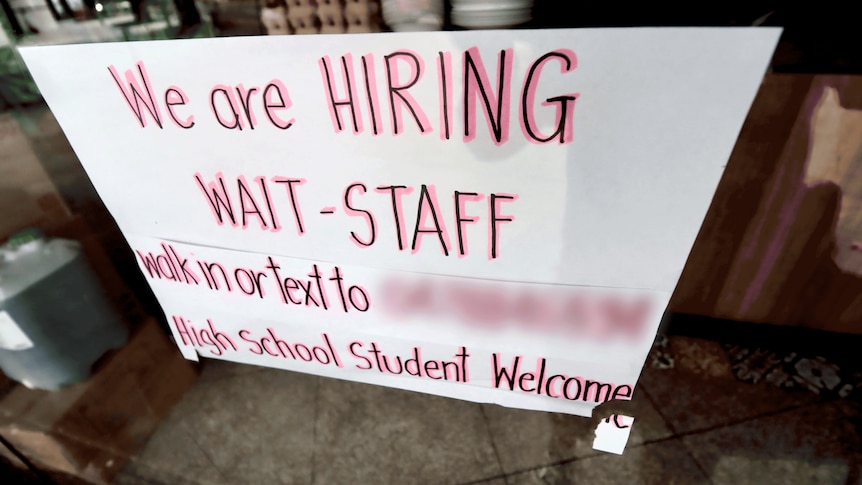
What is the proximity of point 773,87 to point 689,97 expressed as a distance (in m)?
0.90

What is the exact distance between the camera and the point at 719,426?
1.66m

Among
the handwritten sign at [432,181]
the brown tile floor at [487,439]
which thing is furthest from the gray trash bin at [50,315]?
the handwritten sign at [432,181]

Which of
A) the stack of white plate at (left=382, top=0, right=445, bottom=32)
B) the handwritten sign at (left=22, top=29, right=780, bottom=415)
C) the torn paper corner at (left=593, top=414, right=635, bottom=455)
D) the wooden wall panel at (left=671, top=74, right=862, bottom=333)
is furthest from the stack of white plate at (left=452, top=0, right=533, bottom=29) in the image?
the torn paper corner at (left=593, top=414, right=635, bottom=455)

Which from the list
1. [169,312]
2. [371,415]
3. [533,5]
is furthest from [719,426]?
[169,312]

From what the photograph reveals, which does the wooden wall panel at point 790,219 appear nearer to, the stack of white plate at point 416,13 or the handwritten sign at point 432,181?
the handwritten sign at point 432,181

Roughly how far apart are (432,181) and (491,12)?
38 centimetres

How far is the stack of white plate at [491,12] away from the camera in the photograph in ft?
2.89

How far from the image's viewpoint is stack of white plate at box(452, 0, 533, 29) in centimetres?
88

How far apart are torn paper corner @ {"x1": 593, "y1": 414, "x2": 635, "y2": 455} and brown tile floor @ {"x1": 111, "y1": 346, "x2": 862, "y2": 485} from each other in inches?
19.0

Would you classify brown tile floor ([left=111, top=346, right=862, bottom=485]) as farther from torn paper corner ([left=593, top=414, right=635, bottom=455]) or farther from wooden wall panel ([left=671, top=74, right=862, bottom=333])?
torn paper corner ([left=593, top=414, right=635, bottom=455])

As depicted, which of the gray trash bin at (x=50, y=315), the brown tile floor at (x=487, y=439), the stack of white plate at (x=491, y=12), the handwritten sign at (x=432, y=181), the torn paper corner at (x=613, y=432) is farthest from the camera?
the brown tile floor at (x=487, y=439)

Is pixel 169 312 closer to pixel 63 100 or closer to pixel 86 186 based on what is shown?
pixel 86 186

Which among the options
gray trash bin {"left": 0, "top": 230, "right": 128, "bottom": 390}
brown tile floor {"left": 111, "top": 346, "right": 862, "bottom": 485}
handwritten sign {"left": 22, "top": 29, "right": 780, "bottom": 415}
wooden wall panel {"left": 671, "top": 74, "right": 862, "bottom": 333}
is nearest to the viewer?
handwritten sign {"left": 22, "top": 29, "right": 780, "bottom": 415}

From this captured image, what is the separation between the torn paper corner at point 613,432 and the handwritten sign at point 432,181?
7 centimetres
